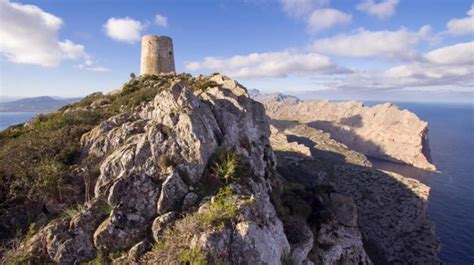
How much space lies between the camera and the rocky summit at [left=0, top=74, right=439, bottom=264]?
11.1m

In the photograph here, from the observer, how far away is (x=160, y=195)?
12.6 m

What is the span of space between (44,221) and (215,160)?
744 cm

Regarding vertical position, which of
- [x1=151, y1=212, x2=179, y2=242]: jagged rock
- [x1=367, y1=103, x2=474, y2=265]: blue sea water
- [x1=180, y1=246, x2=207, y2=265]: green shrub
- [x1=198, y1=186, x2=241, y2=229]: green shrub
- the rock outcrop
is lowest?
[x1=367, y1=103, x2=474, y2=265]: blue sea water

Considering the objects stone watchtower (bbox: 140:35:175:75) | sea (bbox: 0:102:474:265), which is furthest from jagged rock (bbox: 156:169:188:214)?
sea (bbox: 0:102:474:265)

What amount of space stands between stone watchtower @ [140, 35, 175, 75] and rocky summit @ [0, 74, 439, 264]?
1586cm

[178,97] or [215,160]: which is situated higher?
[178,97]

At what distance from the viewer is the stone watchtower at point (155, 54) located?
119 ft

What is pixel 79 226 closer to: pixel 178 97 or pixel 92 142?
pixel 92 142

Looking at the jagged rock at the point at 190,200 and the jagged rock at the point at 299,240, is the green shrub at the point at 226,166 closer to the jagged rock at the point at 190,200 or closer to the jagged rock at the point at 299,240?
the jagged rock at the point at 190,200

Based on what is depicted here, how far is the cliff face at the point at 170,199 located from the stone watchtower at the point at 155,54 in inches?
702

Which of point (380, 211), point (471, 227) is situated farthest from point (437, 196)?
point (380, 211)

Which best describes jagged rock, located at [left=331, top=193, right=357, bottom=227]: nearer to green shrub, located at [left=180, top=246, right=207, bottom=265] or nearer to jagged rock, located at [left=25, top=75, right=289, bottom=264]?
jagged rock, located at [left=25, top=75, right=289, bottom=264]

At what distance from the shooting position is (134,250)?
433 inches

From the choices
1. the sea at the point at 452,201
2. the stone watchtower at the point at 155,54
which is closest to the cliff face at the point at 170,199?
the stone watchtower at the point at 155,54
